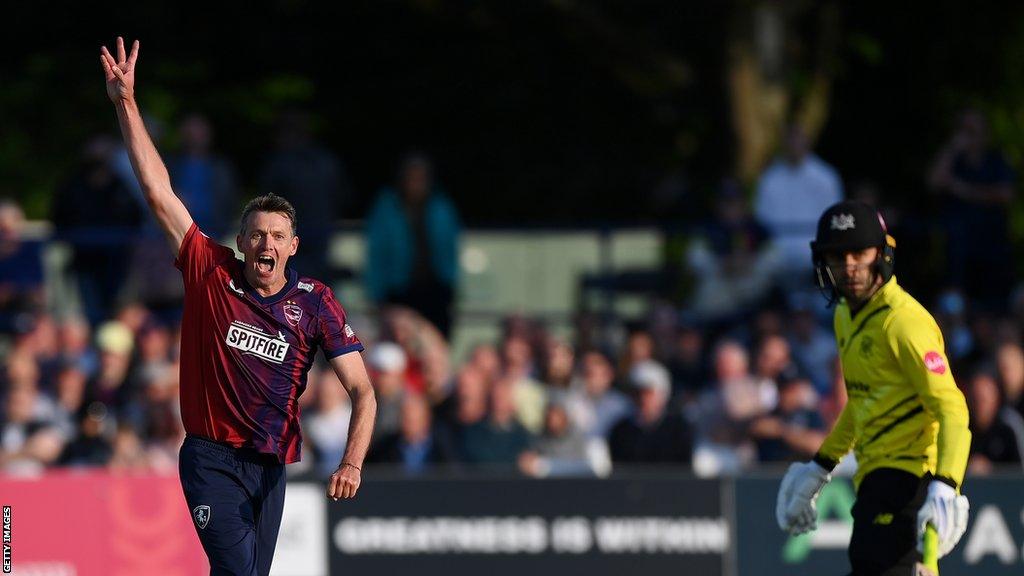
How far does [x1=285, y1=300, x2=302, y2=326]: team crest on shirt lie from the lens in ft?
25.9

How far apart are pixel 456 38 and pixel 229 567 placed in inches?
633

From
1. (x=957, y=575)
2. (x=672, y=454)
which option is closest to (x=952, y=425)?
(x=957, y=575)

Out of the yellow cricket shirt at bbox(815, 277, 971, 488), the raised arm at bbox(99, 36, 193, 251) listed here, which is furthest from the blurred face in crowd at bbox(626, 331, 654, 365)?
the raised arm at bbox(99, 36, 193, 251)

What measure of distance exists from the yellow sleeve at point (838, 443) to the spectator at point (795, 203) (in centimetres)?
663

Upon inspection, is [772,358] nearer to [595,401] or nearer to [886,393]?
→ [595,401]

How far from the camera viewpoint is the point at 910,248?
18.0 meters

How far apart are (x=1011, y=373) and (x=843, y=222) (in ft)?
18.0

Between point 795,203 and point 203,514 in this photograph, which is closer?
point 203,514

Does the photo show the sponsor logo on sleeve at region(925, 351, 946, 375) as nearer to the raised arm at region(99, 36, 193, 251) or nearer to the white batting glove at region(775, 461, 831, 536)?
the white batting glove at region(775, 461, 831, 536)

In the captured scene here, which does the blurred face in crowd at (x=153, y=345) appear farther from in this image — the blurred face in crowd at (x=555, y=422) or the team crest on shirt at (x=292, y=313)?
the team crest on shirt at (x=292, y=313)

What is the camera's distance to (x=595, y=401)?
45.6ft

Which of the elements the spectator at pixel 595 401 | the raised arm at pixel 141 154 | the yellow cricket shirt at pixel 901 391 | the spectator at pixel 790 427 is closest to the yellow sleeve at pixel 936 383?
the yellow cricket shirt at pixel 901 391

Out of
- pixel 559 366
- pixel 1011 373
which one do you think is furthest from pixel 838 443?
pixel 559 366

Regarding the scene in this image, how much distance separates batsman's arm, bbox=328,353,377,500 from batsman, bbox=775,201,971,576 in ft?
6.72
